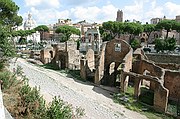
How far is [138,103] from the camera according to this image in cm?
1727

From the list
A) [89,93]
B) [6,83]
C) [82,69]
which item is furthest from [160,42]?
[6,83]

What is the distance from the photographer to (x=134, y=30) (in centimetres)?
5244

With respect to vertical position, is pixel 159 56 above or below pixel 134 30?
below

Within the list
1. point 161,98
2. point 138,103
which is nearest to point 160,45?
point 138,103

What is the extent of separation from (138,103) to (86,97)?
13.8 ft

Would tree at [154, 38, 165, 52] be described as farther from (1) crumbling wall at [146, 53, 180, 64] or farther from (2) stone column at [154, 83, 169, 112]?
(2) stone column at [154, 83, 169, 112]

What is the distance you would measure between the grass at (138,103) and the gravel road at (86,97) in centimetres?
60

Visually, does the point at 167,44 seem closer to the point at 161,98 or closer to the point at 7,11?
the point at 161,98

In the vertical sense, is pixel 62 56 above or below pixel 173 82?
above

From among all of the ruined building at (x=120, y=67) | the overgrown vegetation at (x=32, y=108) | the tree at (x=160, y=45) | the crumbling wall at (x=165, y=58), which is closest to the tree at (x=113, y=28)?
the tree at (x=160, y=45)

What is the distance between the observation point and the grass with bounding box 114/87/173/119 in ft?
50.2

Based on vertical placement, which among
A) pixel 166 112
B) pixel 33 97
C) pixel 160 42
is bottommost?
pixel 166 112

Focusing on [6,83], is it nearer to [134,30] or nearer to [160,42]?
[160,42]

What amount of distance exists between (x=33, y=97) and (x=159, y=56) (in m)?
30.2
